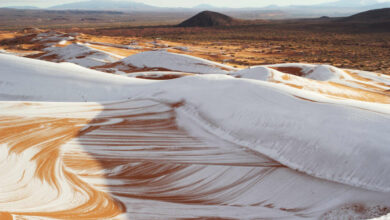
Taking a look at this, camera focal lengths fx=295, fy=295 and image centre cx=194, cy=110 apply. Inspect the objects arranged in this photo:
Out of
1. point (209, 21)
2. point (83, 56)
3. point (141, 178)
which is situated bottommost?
point (141, 178)

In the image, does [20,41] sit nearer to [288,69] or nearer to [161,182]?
[288,69]

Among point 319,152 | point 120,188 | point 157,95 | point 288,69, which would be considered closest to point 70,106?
point 157,95

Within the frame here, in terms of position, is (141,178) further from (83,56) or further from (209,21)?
(209,21)

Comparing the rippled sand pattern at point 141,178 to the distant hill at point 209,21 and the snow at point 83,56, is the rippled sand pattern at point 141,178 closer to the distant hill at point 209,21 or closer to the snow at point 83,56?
the snow at point 83,56

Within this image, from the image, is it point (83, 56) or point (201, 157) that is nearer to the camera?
point (201, 157)

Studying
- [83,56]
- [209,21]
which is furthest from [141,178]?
[209,21]
